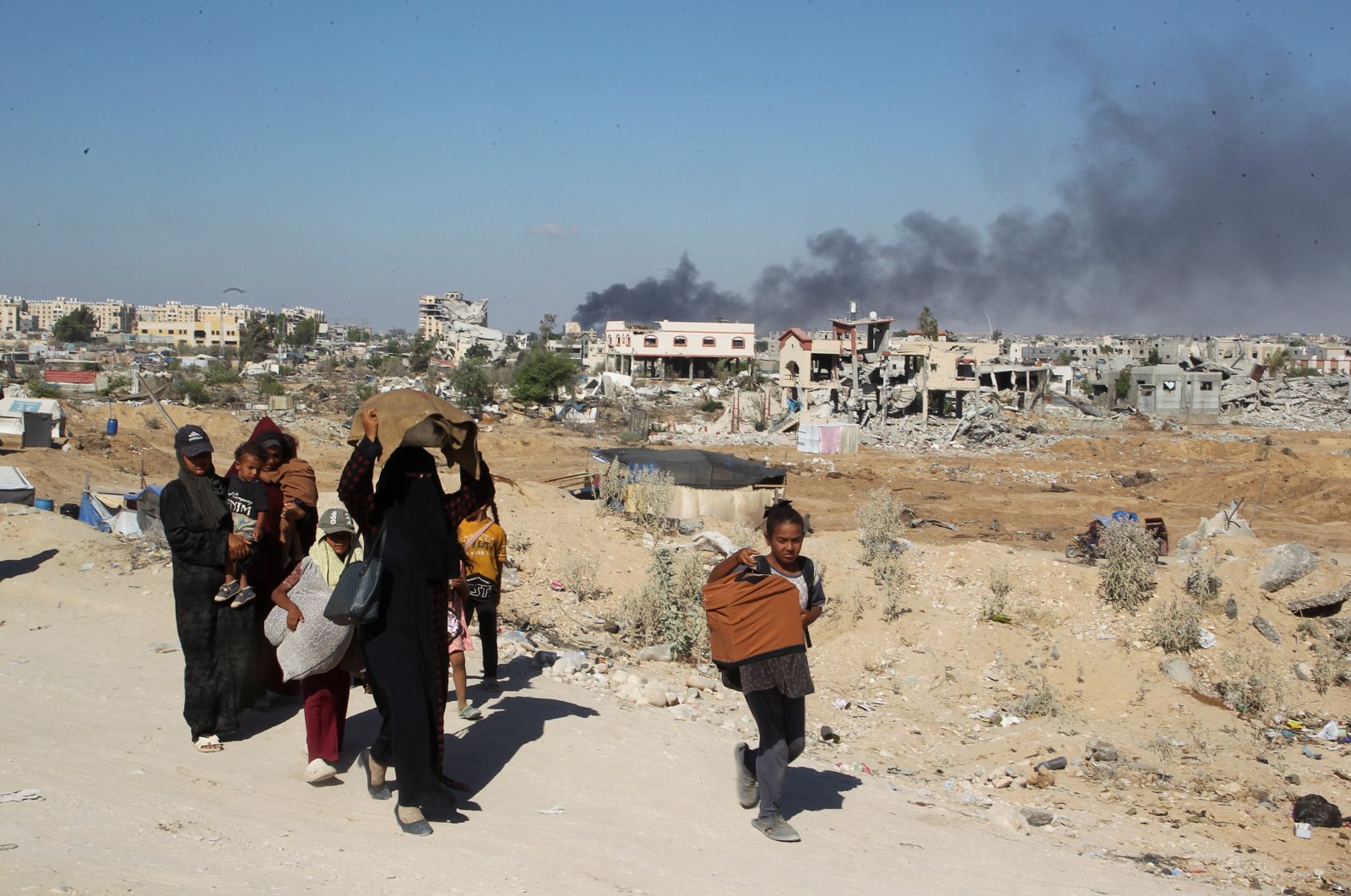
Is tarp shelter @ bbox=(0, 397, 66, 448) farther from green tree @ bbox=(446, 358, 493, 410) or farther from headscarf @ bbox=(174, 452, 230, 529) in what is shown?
green tree @ bbox=(446, 358, 493, 410)

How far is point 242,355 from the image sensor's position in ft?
200

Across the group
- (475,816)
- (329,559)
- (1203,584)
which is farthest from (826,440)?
(475,816)

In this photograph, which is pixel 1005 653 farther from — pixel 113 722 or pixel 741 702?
pixel 113 722

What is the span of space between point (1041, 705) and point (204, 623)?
605 cm

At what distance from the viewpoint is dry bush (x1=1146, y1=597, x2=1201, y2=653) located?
9.37 meters

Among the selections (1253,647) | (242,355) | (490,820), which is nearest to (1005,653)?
(1253,647)

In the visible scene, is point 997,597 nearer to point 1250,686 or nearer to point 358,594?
point 1250,686

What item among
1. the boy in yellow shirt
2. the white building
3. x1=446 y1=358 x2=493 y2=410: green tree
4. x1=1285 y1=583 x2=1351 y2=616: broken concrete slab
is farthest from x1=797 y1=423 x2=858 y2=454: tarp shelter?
the white building

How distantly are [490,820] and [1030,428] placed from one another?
3498 centimetres

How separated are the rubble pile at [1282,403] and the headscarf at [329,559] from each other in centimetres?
4680

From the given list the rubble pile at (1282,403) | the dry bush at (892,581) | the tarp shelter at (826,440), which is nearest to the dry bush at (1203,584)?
the dry bush at (892,581)

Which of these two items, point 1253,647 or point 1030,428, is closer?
point 1253,647

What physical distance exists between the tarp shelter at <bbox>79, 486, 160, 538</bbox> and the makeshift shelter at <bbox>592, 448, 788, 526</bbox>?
265 inches

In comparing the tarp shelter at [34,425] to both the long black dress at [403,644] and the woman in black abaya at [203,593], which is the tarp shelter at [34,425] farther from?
the long black dress at [403,644]
